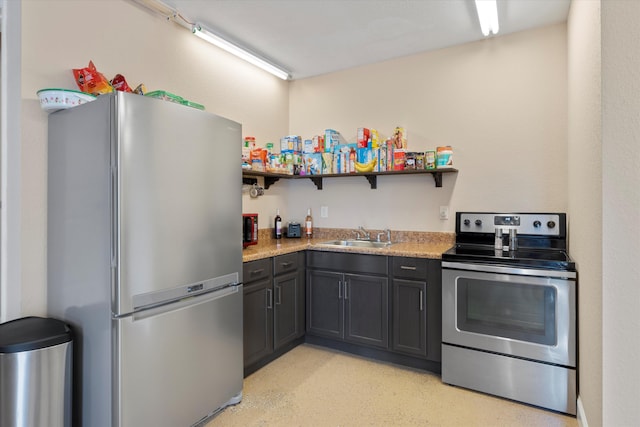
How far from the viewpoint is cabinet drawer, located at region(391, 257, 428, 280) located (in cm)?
265

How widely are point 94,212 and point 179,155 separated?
0.48 metres

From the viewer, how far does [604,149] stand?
1.42 m

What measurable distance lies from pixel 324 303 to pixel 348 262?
45cm

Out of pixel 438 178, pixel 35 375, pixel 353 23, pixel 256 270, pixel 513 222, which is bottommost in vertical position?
pixel 35 375

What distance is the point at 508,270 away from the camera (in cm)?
229

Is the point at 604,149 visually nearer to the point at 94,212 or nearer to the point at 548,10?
the point at 548,10

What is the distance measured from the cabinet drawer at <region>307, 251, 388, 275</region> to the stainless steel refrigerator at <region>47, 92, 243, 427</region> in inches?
45.6

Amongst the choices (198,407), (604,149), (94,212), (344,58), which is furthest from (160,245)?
(344,58)

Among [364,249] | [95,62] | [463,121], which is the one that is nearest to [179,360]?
[364,249]

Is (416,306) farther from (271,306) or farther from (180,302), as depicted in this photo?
(180,302)

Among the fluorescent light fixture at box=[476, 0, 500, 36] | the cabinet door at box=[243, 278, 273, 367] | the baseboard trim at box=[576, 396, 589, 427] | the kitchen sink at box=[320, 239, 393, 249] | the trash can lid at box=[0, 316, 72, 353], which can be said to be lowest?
the baseboard trim at box=[576, 396, 589, 427]

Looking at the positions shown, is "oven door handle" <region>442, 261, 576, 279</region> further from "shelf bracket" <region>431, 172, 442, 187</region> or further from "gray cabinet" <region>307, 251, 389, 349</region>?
"shelf bracket" <region>431, 172, 442, 187</region>

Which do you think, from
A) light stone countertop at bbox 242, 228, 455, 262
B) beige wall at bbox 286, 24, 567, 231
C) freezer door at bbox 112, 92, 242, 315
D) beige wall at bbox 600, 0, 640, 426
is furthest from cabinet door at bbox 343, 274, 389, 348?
beige wall at bbox 600, 0, 640, 426

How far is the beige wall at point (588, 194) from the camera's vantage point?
153 cm
